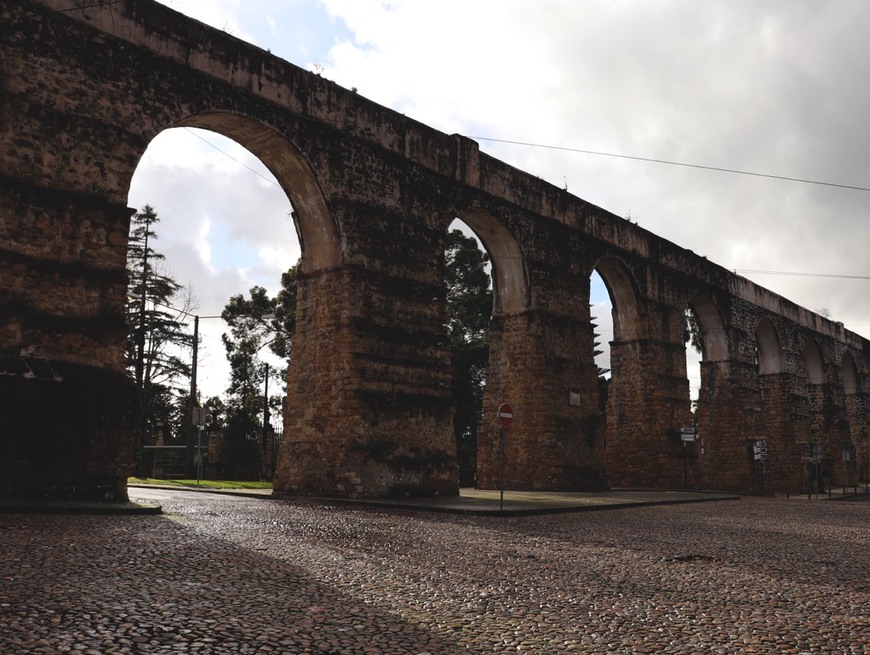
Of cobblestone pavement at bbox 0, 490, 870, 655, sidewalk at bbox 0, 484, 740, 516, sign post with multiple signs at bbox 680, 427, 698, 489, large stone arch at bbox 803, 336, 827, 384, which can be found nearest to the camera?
cobblestone pavement at bbox 0, 490, 870, 655

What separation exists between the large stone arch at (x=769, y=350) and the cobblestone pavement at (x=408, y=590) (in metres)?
22.3

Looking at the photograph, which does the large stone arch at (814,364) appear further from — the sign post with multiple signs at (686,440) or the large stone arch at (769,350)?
the sign post with multiple signs at (686,440)

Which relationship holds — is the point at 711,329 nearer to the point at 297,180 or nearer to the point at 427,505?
Answer: the point at 297,180

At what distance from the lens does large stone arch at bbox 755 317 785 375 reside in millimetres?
28875

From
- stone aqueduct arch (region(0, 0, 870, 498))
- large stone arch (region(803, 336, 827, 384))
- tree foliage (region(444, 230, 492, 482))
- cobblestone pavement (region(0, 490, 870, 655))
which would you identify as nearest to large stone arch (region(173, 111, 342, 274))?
stone aqueduct arch (region(0, 0, 870, 498))

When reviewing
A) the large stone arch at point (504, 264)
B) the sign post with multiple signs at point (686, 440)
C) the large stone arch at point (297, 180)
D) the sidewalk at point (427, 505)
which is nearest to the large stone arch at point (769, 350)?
the sign post with multiple signs at point (686, 440)

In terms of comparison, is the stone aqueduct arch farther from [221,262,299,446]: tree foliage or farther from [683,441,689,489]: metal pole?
[221,262,299,446]: tree foliage

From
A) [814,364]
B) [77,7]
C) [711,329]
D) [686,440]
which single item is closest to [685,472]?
[686,440]

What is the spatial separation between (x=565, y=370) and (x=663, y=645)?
14771mm

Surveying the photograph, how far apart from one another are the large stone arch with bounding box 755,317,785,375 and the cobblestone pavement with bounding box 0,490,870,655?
73.1ft

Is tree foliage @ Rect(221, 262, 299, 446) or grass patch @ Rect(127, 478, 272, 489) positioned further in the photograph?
tree foliage @ Rect(221, 262, 299, 446)

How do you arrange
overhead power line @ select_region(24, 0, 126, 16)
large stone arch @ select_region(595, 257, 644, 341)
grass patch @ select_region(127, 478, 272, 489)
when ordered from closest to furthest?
overhead power line @ select_region(24, 0, 126, 16) → grass patch @ select_region(127, 478, 272, 489) → large stone arch @ select_region(595, 257, 644, 341)

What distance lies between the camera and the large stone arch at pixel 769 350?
2888 cm

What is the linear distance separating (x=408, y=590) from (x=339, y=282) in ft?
30.7
